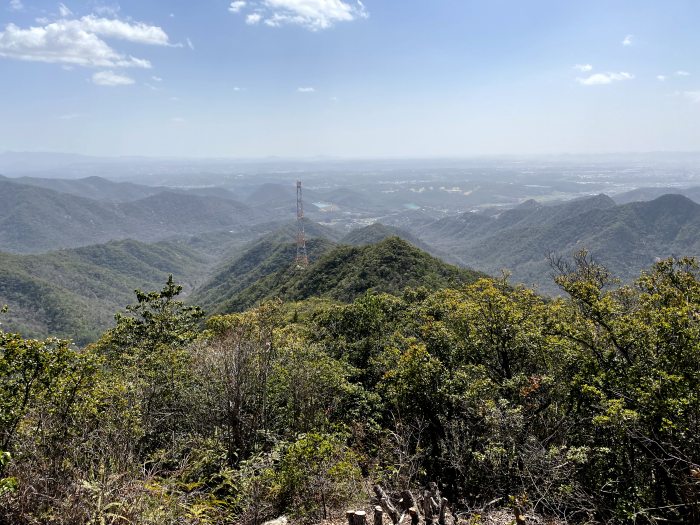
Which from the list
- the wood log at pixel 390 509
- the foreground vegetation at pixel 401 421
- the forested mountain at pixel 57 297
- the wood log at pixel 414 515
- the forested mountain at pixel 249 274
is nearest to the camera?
the wood log at pixel 414 515

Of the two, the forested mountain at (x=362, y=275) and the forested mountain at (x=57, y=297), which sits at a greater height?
the forested mountain at (x=362, y=275)

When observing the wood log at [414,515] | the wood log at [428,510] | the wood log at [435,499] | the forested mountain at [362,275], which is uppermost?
the wood log at [414,515]

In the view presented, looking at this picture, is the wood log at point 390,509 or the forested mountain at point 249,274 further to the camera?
the forested mountain at point 249,274

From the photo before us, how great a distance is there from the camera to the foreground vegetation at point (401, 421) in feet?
24.0

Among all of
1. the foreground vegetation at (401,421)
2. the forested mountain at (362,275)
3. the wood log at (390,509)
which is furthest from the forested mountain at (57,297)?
the wood log at (390,509)

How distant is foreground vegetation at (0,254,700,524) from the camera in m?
7.30

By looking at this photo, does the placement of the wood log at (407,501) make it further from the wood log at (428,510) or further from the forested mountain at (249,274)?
the forested mountain at (249,274)

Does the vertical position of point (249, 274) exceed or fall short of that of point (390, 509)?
it falls short

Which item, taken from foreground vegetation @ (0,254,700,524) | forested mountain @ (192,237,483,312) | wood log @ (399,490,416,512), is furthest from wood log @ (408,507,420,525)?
forested mountain @ (192,237,483,312)

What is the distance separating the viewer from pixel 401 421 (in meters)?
11.9

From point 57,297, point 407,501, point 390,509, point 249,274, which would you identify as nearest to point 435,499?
point 407,501

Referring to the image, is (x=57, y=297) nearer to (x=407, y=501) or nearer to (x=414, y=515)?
(x=407, y=501)

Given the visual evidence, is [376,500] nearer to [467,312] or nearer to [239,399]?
[239,399]

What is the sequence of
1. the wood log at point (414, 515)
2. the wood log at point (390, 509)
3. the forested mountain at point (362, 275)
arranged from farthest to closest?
the forested mountain at point (362, 275), the wood log at point (390, 509), the wood log at point (414, 515)
